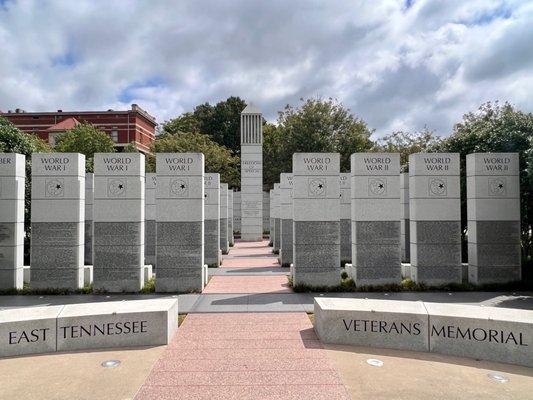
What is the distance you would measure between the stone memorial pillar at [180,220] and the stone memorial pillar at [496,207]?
7.68m

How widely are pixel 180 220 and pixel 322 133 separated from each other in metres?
25.9

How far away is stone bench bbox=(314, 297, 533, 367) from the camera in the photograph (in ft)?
23.0

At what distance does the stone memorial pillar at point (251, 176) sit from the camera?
1300 inches

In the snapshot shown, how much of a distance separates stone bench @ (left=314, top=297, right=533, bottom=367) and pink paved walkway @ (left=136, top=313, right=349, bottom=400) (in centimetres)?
59

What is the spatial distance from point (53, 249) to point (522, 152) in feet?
45.1

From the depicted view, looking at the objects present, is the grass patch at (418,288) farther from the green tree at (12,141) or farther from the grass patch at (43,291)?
the green tree at (12,141)

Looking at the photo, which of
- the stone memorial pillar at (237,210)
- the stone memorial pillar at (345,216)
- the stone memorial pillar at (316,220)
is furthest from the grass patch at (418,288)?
the stone memorial pillar at (237,210)

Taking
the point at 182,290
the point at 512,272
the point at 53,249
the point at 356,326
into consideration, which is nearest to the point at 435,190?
the point at 512,272

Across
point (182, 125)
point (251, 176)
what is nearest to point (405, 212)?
point (251, 176)

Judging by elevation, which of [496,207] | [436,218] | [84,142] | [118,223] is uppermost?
[84,142]

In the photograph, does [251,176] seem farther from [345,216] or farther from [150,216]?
[345,216]

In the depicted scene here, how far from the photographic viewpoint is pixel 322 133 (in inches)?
1454

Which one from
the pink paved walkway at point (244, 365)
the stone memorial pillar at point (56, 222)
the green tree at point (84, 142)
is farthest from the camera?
the green tree at point (84, 142)

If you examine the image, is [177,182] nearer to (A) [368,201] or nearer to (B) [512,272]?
(A) [368,201]
